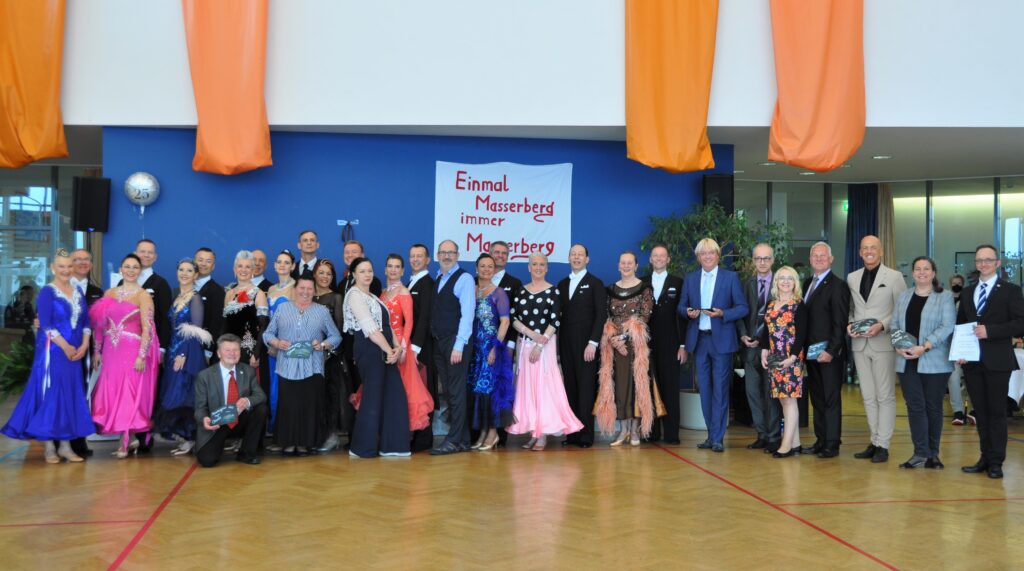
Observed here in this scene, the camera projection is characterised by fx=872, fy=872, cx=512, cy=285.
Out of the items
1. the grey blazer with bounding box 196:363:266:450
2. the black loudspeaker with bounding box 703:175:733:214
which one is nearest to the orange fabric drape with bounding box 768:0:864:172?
the black loudspeaker with bounding box 703:175:733:214

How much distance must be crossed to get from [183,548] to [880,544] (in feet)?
10.5

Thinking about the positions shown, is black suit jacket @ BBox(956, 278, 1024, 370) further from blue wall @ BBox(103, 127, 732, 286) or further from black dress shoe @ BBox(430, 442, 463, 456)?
black dress shoe @ BBox(430, 442, 463, 456)

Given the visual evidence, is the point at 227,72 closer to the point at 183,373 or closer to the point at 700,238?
the point at 183,373

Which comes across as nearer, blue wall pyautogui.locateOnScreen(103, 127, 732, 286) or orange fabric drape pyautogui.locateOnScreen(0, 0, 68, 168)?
orange fabric drape pyautogui.locateOnScreen(0, 0, 68, 168)

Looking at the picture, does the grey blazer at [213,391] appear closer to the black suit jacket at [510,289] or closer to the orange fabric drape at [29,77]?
the black suit jacket at [510,289]

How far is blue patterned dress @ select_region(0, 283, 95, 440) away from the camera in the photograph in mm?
5902

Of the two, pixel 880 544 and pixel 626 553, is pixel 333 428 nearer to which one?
pixel 626 553

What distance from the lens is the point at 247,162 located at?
7.39 m

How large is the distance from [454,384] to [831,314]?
9.07 feet

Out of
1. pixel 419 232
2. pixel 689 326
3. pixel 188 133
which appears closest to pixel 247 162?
pixel 188 133

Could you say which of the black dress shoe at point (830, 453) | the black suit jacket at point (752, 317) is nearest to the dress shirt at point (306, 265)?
the black suit jacket at point (752, 317)

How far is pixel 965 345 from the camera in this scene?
5574 mm

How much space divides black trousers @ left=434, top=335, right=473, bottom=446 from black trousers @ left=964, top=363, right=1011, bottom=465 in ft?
11.1

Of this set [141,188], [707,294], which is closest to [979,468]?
[707,294]
